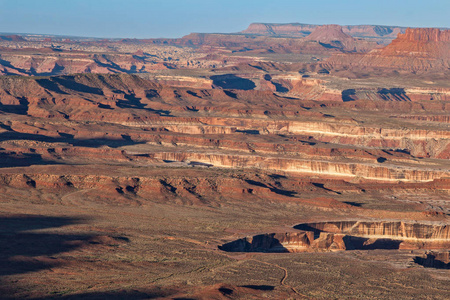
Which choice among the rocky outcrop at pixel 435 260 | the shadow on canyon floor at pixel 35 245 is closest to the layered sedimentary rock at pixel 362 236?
the rocky outcrop at pixel 435 260

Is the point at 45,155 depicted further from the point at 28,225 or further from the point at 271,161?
the point at 28,225

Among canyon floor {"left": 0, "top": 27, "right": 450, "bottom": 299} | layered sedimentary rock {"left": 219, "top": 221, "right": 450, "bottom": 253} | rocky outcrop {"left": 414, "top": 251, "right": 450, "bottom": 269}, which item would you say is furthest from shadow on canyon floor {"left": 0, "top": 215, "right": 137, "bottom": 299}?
rocky outcrop {"left": 414, "top": 251, "right": 450, "bottom": 269}

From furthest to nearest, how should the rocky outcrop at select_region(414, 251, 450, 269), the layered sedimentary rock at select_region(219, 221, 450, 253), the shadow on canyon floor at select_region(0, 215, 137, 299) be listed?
the layered sedimentary rock at select_region(219, 221, 450, 253)
the rocky outcrop at select_region(414, 251, 450, 269)
the shadow on canyon floor at select_region(0, 215, 137, 299)

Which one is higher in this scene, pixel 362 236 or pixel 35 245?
pixel 35 245

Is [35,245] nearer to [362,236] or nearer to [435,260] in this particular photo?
[362,236]

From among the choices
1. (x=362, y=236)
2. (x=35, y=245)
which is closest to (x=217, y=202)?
(x=362, y=236)

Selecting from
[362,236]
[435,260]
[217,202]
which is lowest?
[362,236]

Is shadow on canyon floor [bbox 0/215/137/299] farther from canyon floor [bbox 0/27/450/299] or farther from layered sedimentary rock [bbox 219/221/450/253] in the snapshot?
layered sedimentary rock [bbox 219/221/450/253]

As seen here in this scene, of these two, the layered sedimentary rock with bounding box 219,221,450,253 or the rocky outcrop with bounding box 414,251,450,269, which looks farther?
the layered sedimentary rock with bounding box 219,221,450,253

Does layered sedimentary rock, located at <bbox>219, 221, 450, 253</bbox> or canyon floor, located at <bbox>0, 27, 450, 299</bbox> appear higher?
canyon floor, located at <bbox>0, 27, 450, 299</bbox>

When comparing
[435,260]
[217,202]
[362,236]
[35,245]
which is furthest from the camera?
[217,202]

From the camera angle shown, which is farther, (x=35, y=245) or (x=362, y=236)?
(x=362, y=236)
